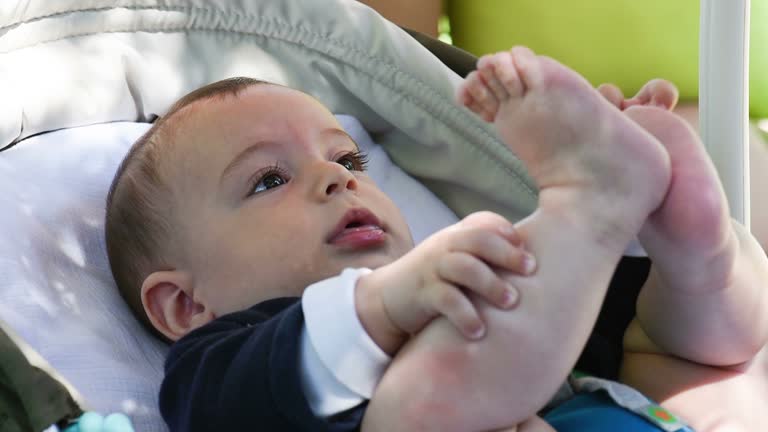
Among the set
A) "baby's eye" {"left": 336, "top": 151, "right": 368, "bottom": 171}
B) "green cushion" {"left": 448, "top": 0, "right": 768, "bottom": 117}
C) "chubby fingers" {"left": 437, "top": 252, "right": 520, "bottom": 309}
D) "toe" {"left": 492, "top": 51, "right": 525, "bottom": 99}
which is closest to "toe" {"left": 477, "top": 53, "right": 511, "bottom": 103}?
"toe" {"left": 492, "top": 51, "right": 525, "bottom": 99}

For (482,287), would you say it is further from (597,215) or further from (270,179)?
(270,179)

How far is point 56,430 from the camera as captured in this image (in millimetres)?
713

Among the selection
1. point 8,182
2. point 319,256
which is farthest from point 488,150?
point 8,182

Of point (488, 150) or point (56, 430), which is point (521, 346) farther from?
point (488, 150)

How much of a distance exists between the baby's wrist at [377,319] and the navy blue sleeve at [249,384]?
0.15ft

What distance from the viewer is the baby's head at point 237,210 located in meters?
0.87

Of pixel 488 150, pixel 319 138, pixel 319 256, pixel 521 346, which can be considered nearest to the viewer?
pixel 521 346

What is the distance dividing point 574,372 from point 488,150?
0.29 meters

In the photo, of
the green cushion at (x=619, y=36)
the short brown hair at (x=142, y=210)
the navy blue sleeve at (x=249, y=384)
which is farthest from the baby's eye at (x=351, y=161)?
the green cushion at (x=619, y=36)

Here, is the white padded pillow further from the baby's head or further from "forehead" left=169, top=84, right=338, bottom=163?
"forehead" left=169, top=84, right=338, bottom=163

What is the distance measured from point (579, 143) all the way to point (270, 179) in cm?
34

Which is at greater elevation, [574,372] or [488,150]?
[488,150]

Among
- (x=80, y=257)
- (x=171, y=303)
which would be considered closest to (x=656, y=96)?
(x=171, y=303)

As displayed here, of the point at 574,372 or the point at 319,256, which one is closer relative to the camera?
the point at 319,256
